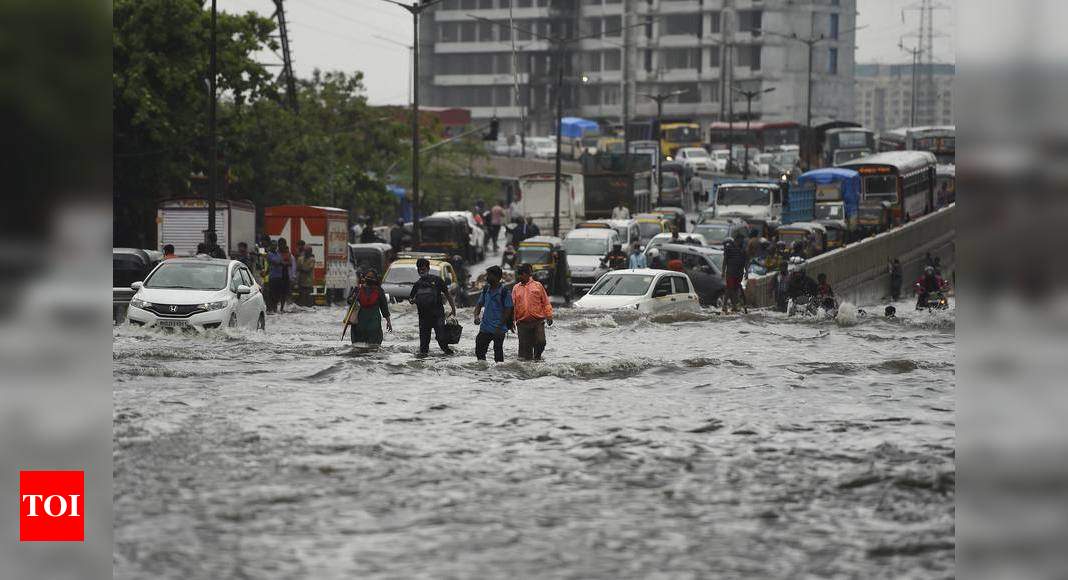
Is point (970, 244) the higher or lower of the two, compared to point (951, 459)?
higher

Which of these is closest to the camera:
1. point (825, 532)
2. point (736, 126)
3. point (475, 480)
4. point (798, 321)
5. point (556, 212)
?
point (825, 532)

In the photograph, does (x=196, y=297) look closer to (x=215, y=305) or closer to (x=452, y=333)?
(x=215, y=305)

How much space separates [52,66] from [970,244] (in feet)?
12.4

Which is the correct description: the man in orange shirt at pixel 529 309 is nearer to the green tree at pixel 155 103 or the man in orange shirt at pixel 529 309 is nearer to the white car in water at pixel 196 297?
the white car in water at pixel 196 297

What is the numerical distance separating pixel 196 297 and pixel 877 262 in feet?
99.4

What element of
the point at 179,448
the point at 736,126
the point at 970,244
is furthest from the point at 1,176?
the point at 736,126

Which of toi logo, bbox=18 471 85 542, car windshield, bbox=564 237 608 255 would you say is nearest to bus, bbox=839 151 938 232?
car windshield, bbox=564 237 608 255

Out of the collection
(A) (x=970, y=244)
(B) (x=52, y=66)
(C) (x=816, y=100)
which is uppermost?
(C) (x=816, y=100)

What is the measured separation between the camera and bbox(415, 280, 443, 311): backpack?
22.8 metres

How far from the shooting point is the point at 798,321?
34.8 meters

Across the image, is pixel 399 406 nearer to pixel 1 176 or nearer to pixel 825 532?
pixel 825 532

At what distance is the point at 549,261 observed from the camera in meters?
46.4

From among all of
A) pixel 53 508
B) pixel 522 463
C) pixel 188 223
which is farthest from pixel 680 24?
pixel 53 508

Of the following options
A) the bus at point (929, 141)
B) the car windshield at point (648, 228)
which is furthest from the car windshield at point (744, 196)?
the bus at point (929, 141)
